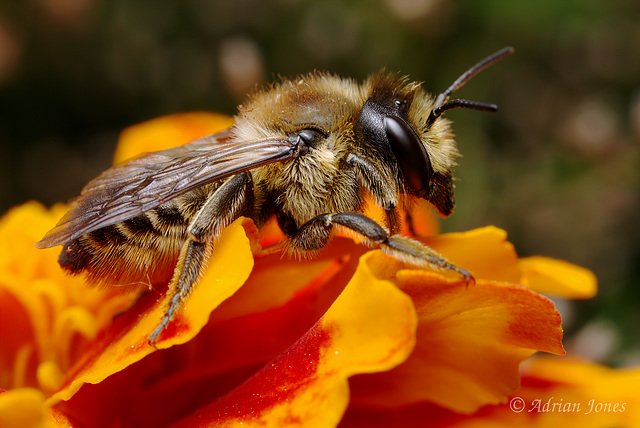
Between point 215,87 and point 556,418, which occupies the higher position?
point 556,418

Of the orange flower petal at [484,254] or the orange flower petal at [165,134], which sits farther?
the orange flower petal at [165,134]

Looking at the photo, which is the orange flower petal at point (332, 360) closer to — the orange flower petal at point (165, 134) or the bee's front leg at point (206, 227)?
the bee's front leg at point (206, 227)

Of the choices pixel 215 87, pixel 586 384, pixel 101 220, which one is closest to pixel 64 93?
pixel 215 87

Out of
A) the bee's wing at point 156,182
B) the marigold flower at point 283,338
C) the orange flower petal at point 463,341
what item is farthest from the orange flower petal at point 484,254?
the bee's wing at point 156,182

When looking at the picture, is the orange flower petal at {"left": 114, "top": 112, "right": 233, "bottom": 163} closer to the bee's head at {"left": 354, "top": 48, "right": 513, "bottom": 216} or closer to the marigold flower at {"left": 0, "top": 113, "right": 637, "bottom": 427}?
the marigold flower at {"left": 0, "top": 113, "right": 637, "bottom": 427}

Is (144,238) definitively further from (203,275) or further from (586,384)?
(586,384)

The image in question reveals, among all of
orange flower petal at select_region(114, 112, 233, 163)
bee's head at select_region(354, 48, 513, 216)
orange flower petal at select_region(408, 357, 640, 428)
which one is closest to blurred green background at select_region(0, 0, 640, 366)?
orange flower petal at select_region(114, 112, 233, 163)

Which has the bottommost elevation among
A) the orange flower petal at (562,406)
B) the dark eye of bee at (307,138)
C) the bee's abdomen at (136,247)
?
the orange flower petal at (562,406)

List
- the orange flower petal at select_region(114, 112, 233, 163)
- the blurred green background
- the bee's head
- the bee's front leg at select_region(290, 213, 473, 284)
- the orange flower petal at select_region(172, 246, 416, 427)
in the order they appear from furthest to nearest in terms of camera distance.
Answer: the blurred green background → the orange flower petal at select_region(114, 112, 233, 163) → the bee's head → the bee's front leg at select_region(290, 213, 473, 284) → the orange flower petal at select_region(172, 246, 416, 427)
